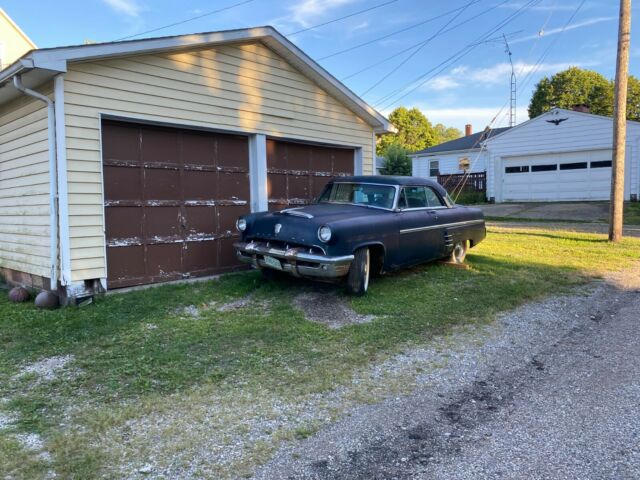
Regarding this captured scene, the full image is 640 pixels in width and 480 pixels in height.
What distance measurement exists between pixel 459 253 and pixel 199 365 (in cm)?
586

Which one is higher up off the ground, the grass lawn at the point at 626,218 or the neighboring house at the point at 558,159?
the neighboring house at the point at 558,159

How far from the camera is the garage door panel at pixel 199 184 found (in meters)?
7.66

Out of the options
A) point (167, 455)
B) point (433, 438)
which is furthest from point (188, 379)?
point (433, 438)

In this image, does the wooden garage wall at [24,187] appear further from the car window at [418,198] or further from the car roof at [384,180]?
the car window at [418,198]

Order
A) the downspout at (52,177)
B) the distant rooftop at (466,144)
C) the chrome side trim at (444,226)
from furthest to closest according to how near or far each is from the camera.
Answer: the distant rooftop at (466,144) → the chrome side trim at (444,226) → the downspout at (52,177)

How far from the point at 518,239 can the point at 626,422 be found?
9.72 m

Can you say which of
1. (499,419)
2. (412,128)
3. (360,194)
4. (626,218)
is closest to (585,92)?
(412,128)

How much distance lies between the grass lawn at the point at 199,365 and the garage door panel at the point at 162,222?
2.87ft

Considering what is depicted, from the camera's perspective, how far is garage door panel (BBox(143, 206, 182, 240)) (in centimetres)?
718

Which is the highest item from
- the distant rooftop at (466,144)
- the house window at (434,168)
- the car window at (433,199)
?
the distant rooftop at (466,144)

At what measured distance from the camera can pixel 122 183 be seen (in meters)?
6.90

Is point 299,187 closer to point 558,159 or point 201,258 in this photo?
point 201,258

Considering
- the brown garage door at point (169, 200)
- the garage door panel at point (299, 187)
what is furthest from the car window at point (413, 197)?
the brown garage door at point (169, 200)

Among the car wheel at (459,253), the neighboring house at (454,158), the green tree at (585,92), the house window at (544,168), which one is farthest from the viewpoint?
the green tree at (585,92)
